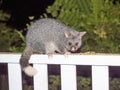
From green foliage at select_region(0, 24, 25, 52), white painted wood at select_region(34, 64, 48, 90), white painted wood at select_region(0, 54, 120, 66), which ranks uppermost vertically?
green foliage at select_region(0, 24, 25, 52)

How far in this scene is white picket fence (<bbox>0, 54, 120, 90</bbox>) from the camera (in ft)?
6.31

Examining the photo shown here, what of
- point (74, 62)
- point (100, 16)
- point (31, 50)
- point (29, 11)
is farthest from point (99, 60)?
point (29, 11)

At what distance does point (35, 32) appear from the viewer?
8.39 feet

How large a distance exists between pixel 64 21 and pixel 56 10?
0.14 metres

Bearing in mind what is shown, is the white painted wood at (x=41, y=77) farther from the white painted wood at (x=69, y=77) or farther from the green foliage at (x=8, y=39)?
the green foliage at (x=8, y=39)

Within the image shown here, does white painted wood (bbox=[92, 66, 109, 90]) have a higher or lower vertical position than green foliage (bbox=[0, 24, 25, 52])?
lower

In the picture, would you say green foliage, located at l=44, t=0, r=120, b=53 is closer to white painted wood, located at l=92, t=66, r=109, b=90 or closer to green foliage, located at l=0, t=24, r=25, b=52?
green foliage, located at l=0, t=24, r=25, b=52

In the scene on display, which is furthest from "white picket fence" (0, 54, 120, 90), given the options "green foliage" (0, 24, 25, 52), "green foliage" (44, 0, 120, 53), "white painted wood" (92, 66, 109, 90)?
"green foliage" (0, 24, 25, 52)

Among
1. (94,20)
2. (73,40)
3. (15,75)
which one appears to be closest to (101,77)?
(15,75)

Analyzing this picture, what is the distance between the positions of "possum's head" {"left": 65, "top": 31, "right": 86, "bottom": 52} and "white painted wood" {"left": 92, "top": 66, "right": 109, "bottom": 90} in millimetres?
669

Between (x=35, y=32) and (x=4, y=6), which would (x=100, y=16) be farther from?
(x=4, y=6)

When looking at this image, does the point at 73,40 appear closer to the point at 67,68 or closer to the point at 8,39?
the point at 67,68

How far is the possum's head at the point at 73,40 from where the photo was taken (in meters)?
2.62

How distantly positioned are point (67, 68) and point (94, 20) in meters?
0.85
